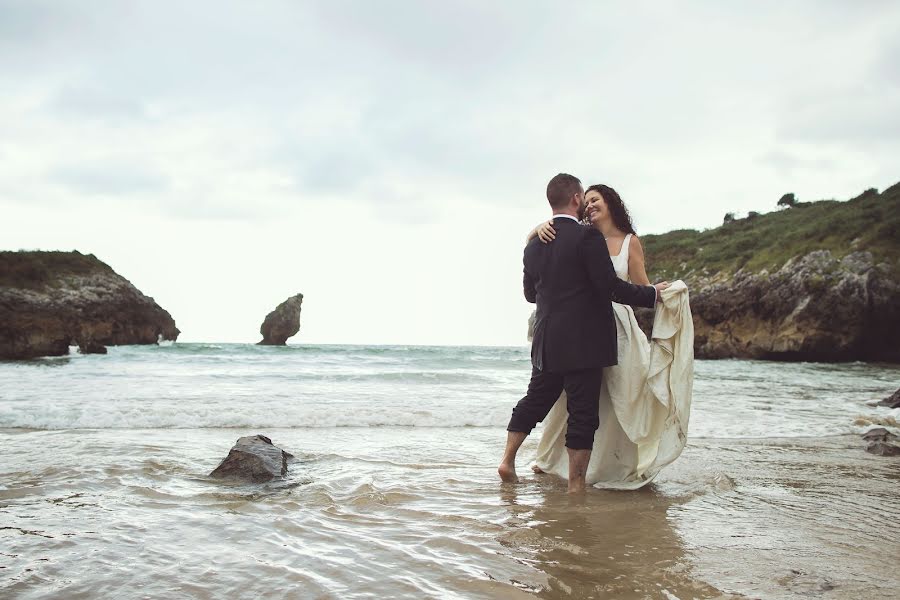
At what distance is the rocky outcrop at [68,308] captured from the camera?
25.6 m

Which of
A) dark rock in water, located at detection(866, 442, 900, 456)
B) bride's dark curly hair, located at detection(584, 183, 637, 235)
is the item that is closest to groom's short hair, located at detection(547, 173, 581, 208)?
bride's dark curly hair, located at detection(584, 183, 637, 235)

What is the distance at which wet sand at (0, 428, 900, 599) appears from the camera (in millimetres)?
2018

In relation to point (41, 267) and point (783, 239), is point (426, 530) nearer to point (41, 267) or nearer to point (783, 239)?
point (783, 239)

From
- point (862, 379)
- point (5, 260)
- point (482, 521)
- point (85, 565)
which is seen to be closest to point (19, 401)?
point (85, 565)

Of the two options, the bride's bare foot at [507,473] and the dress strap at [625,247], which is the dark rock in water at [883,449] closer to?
the dress strap at [625,247]

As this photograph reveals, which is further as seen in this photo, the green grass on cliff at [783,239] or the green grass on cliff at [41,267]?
the green grass on cliff at [41,267]

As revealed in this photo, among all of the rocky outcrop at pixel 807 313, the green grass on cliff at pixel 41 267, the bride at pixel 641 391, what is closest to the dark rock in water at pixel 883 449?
the bride at pixel 641 391

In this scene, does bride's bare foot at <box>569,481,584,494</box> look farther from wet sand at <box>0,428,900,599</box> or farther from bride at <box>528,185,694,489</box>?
bride at <box>528,185,694,489</box>

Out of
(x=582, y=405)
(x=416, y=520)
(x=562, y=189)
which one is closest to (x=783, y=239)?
(x=562, y=189)

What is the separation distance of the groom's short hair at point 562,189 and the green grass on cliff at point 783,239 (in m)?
27.8

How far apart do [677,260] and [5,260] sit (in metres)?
44.7

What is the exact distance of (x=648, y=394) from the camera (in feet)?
13.2

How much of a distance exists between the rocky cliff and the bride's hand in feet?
87.8

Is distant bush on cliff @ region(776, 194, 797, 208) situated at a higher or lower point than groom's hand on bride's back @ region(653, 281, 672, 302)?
higher
